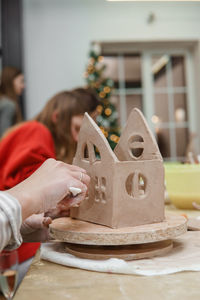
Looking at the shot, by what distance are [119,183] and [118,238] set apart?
0.10 metres

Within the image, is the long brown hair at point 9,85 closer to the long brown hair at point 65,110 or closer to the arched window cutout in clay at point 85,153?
the long brown hair at point 65,110

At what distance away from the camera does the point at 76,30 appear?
478 centimetres

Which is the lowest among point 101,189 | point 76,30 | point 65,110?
point 101,189

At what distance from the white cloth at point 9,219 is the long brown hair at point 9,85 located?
315cm

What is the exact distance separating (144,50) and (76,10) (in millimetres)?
1037

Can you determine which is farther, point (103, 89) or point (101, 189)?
point (103, 89)

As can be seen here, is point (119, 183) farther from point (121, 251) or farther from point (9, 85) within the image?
point (9, 85)

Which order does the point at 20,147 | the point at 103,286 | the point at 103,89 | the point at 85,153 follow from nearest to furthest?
the point at 103,286
the point at 85,153
the point at 20,147
the point at 103,89

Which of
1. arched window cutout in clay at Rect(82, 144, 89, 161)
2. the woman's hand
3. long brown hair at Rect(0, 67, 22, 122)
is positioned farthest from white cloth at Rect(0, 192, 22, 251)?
long brown hair at Rect(0, 67, 22, 122)

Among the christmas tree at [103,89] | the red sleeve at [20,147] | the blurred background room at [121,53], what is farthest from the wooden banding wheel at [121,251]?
the blurred background room at [121,53]

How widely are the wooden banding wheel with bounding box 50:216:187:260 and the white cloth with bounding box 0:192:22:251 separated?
0.11 m

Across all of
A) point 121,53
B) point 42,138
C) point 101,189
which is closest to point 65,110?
point 42,138

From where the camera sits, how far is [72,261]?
0.64 m

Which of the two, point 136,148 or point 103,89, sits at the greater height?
point 103,89
